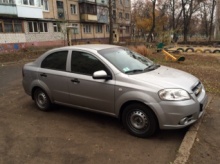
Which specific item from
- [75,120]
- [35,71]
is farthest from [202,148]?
[35,71]

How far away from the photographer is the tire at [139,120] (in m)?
3.88

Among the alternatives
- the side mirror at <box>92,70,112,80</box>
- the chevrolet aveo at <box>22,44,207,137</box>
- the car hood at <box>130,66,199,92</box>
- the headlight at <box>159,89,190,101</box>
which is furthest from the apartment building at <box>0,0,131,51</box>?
the headlight at <box>159,89,190,101</box>

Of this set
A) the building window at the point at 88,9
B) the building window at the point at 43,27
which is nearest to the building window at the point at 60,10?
the building window at the point at 43,27

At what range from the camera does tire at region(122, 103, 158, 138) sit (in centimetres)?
388

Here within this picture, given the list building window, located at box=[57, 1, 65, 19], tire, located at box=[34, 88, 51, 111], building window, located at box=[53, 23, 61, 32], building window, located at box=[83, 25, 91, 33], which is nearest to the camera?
tire, located at box=[34, 88, 51, 111]

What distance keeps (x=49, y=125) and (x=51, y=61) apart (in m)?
1.55

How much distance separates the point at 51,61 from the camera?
5359 mm

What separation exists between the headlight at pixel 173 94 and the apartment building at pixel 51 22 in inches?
920

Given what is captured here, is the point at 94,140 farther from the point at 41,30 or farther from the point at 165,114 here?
the point at 41,30

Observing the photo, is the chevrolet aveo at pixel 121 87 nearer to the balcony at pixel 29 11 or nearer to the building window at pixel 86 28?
the balcony at pixel 29 11

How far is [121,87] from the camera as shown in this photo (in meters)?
4.09

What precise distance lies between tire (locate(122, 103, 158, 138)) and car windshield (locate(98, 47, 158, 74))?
75 centimetres

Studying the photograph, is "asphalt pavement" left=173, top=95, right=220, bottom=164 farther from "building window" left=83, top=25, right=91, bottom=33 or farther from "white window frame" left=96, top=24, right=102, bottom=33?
"white window frame" left=96, top=24, right=102, bottom=33

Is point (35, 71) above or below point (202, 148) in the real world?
above
